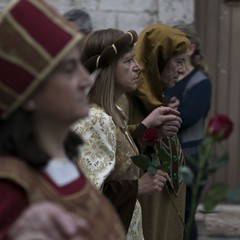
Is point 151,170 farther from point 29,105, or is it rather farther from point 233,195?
point 29,105

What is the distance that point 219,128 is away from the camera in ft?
8.82

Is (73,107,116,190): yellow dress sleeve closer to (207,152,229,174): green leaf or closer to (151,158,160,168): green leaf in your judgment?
(151,158,160,168): green leaf

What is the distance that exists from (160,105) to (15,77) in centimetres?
241

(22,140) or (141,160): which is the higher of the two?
(22,140)

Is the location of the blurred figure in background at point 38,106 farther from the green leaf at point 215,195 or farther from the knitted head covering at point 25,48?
the green leaf at point 215,195

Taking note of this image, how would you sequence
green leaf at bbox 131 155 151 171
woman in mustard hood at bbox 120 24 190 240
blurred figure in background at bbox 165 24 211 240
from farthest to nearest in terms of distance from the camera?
blurred figure in background at bbox 165 24 211 240
woman in mustard hood at bbox 120 24 190 240
green leaf at bbox 131 155 151 171

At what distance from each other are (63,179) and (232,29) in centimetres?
538

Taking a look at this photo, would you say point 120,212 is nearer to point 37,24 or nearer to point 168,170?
point 168,170

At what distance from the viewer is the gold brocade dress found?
12.8ft

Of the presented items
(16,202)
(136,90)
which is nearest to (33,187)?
(16,202)

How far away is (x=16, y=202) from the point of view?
2287mm

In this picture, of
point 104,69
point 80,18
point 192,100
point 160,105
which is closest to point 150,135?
point 104,69

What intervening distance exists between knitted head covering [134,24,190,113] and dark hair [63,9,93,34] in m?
1.94

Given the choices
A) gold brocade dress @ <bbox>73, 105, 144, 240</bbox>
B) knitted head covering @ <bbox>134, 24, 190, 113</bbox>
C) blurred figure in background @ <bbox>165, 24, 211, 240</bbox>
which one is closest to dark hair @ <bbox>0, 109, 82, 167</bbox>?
gold brocade dress @ <bbox>73, 105, 144, 240</bbox>
